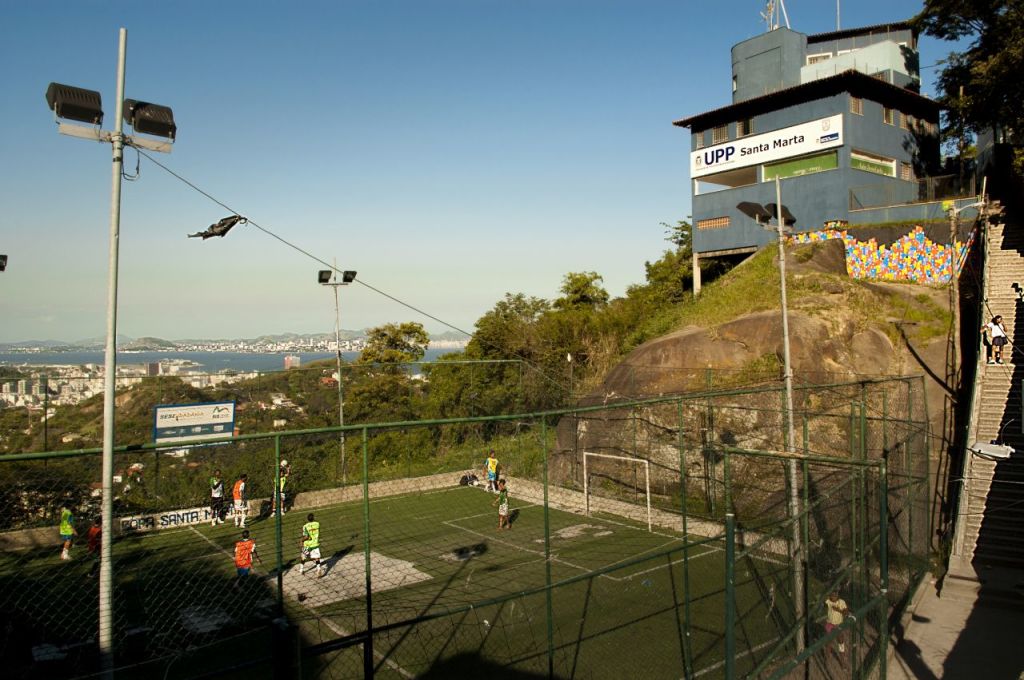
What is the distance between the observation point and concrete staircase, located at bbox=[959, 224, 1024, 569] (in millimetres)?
16781

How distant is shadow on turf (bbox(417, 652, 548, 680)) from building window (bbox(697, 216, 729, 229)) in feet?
92.4

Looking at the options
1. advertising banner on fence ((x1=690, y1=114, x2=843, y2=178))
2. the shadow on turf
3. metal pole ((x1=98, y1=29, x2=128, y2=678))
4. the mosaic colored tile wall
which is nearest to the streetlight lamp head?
metal pole ((x1=98, y1=29, x2=128, y2=678))

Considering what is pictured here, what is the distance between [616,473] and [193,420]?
14.5 metres

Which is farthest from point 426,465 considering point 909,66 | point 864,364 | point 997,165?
point 909,66

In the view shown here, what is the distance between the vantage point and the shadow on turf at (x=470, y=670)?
10641 millimetres

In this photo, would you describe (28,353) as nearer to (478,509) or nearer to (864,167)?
(478,509)

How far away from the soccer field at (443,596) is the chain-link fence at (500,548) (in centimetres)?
8

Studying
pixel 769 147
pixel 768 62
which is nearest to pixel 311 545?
pixel 769 147

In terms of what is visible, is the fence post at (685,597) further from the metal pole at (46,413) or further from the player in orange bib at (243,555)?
the metal pole at (46,413)

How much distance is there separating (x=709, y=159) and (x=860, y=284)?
10.9m

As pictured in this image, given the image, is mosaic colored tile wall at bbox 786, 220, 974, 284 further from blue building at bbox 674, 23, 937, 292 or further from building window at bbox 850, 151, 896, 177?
building window at bbox 850, 151, 896, 177

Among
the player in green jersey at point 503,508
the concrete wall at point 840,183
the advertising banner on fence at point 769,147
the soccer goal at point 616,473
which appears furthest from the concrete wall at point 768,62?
the player in green jersey at point 503,508

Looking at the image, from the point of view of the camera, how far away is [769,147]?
32750 millimetres

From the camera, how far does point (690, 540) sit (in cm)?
1944
